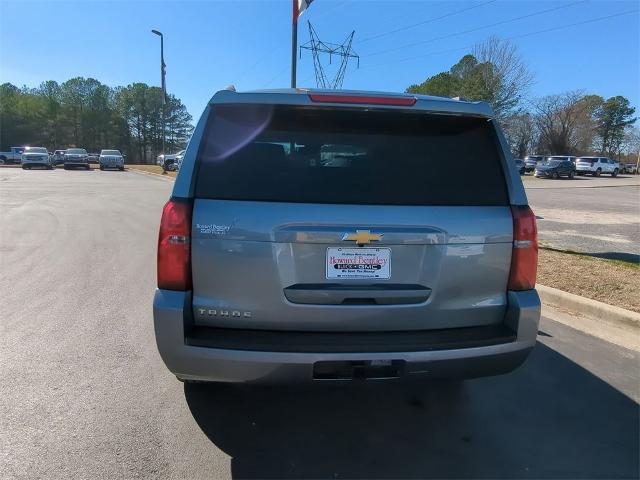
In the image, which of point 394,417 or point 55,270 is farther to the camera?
point 55,270

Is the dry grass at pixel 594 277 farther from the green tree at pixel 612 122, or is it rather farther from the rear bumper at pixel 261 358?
the green tree at pixel 612 122

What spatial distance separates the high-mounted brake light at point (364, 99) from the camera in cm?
271

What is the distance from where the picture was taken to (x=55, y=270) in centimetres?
691

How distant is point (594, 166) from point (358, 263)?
57443 mm

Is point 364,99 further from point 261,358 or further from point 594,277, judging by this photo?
point 594,277

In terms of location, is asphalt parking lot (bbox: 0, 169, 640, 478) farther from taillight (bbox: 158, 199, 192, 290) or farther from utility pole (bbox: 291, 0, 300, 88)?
utility pole (bbox: 291, 0, 300, 88)

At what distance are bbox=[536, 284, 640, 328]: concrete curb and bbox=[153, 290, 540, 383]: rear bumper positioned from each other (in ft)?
10.1

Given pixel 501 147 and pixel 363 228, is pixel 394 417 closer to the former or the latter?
pixel 363 228

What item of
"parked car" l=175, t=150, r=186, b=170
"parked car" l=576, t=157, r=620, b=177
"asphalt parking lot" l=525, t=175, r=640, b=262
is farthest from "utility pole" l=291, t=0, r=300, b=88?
"parked car" l=576, t=157, r=620, b=177

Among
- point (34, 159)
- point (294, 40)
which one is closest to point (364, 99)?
point (294, 40)

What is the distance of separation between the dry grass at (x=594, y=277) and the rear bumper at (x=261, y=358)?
3.57m

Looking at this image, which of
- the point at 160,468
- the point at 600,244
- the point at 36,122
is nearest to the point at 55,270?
the point at 160,468

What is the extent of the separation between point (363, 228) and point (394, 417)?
1.45 m

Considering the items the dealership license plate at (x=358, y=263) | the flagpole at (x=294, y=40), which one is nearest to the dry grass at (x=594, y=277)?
the dealership license plate at (x=358, y=263)
